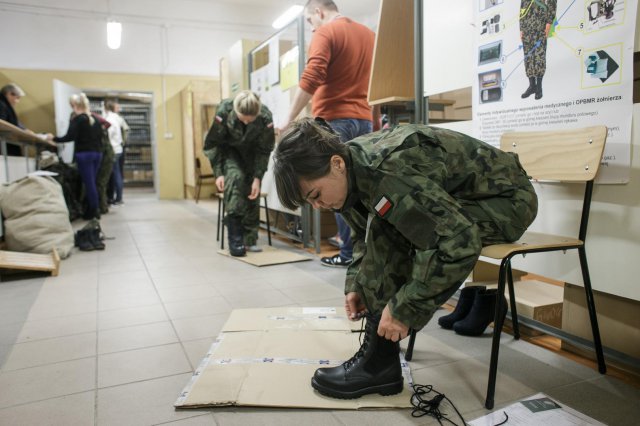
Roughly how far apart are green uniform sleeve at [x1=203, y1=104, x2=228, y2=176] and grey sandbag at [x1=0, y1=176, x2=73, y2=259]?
116cm

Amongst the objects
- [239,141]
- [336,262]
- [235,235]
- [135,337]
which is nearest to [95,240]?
[235,235]

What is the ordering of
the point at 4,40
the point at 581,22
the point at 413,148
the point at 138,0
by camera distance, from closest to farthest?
1. the point at 413,148
2. the point at 581,22
3. the point at 4,40
4. the point at 138,0

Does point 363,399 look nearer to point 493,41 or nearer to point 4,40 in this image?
point 493,41

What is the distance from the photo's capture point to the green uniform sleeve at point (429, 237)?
0.98m

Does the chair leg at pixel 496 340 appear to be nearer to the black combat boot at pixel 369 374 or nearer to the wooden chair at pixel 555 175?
the wooden chair at pixel 555 175

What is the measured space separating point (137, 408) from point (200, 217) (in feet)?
14.8

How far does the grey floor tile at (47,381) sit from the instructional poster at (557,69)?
1.71 metres

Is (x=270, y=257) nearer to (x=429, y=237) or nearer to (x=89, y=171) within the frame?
(x=429, y=237)

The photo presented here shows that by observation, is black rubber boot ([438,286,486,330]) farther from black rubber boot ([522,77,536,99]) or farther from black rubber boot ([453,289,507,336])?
black rubber boot ([522,77,536,99])

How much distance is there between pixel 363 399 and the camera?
1293mm

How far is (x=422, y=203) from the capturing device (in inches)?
39.1

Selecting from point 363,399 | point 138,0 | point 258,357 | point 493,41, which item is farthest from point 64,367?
point 138,0

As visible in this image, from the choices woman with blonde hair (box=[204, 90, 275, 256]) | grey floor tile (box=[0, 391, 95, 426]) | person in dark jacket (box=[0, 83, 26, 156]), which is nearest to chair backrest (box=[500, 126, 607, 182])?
grey floor tile (box=[0, 391, 95, 426])

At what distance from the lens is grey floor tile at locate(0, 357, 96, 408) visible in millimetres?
1351
